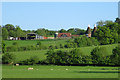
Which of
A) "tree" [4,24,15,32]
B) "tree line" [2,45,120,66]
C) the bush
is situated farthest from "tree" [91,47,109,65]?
"tree" [4,24,15,32]

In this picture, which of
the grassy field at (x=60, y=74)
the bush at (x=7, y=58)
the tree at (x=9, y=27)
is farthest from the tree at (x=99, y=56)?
the tree at (x=9, y=27)

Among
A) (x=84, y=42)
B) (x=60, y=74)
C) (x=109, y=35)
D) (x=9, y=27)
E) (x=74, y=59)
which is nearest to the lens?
(x=60, y=74)

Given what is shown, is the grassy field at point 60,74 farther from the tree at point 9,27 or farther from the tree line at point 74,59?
the tree at point 9,27

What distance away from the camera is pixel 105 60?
4606 centimetres

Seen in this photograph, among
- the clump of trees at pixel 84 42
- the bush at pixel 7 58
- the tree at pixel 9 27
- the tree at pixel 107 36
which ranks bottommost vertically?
the bush at pixel 7 58

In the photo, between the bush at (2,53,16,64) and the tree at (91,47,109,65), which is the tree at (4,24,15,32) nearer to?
the bush at (2,53,16,64)

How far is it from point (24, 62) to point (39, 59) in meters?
2.66

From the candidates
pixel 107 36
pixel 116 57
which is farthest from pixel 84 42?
pixel 116 57

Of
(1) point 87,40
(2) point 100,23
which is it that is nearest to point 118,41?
(1) point 87,40

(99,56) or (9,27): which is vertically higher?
(9,27)

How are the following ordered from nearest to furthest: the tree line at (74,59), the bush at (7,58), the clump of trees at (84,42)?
the tree line at (74,59)
the bush at (7,58)
the clump of trees at (84,42)

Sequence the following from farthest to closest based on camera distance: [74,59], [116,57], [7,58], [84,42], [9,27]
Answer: [9,27] → [84,42] → [7,58] → [74,59] → [116,57]

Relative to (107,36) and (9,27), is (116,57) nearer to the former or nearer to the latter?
(107,36)

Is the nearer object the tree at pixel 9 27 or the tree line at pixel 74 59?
the tree line at pixel 74 59
